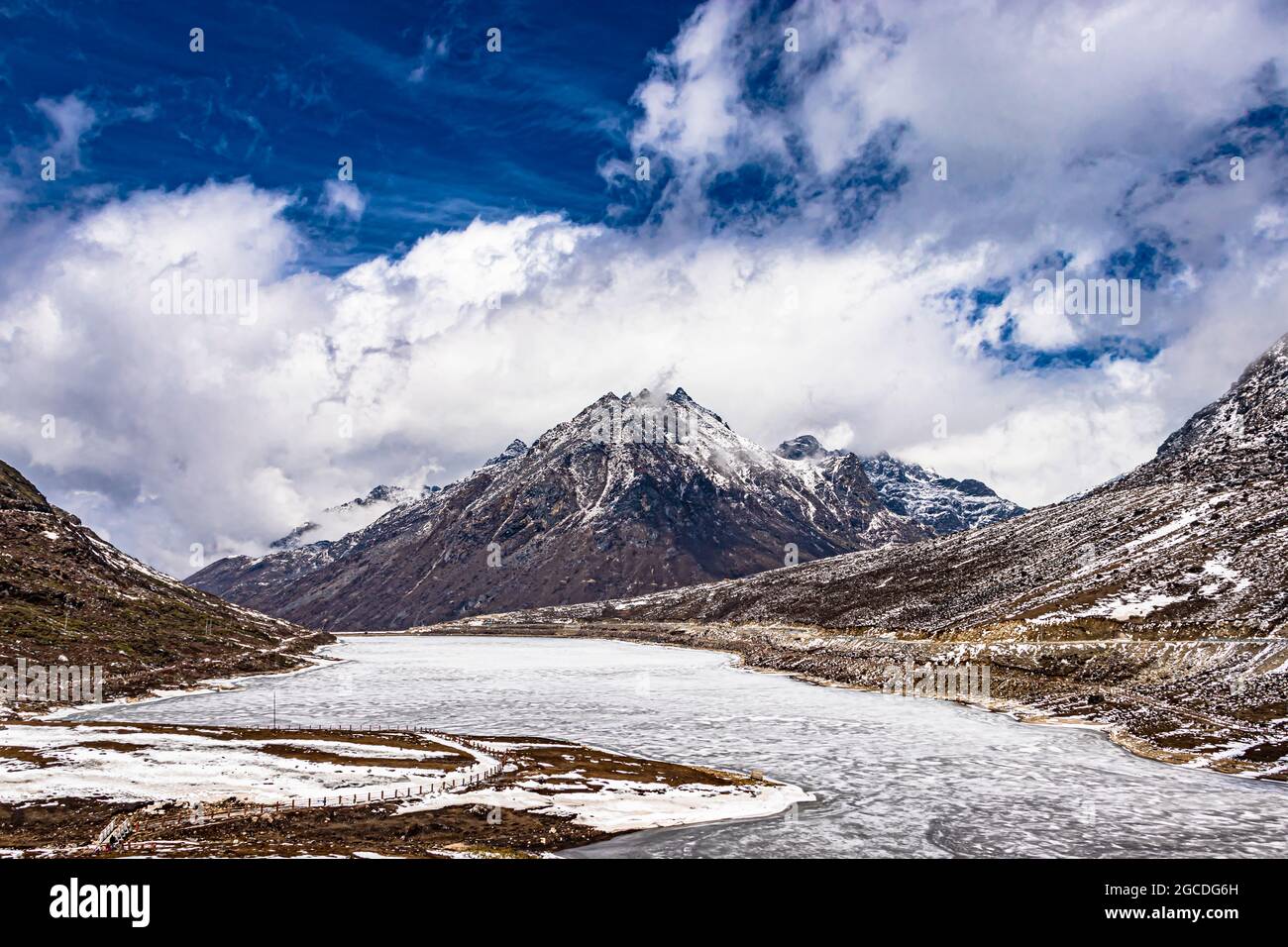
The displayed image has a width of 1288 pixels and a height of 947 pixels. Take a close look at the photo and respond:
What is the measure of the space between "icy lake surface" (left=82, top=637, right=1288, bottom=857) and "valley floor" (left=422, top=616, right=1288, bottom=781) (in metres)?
5.07

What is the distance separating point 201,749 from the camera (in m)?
73.1

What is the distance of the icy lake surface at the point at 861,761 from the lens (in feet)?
149

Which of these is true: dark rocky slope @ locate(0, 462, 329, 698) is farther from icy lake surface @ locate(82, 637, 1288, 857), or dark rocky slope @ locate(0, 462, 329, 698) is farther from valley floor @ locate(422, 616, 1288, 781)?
valley floor @ locate(422, 616, 1288, 781)

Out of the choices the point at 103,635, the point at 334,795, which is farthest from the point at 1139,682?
the point at 103,635

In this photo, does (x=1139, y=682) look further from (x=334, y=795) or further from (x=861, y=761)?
(x=334, y=795)

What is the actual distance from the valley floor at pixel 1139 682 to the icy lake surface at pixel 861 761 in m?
5.07

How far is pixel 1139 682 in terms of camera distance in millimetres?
100688

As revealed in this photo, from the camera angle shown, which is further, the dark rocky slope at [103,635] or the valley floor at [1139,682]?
the dark rocky slope at [103,635]

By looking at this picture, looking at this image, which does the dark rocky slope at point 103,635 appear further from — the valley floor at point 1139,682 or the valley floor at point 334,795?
the valley floor at point 1139,682

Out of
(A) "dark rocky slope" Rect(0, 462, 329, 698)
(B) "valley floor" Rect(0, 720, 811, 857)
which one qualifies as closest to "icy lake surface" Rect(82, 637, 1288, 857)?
(B) "valley floor" Rect(0, 720, 811, 857)

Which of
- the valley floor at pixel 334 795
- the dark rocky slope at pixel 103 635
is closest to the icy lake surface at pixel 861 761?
the valley floor at pixel 334 795
